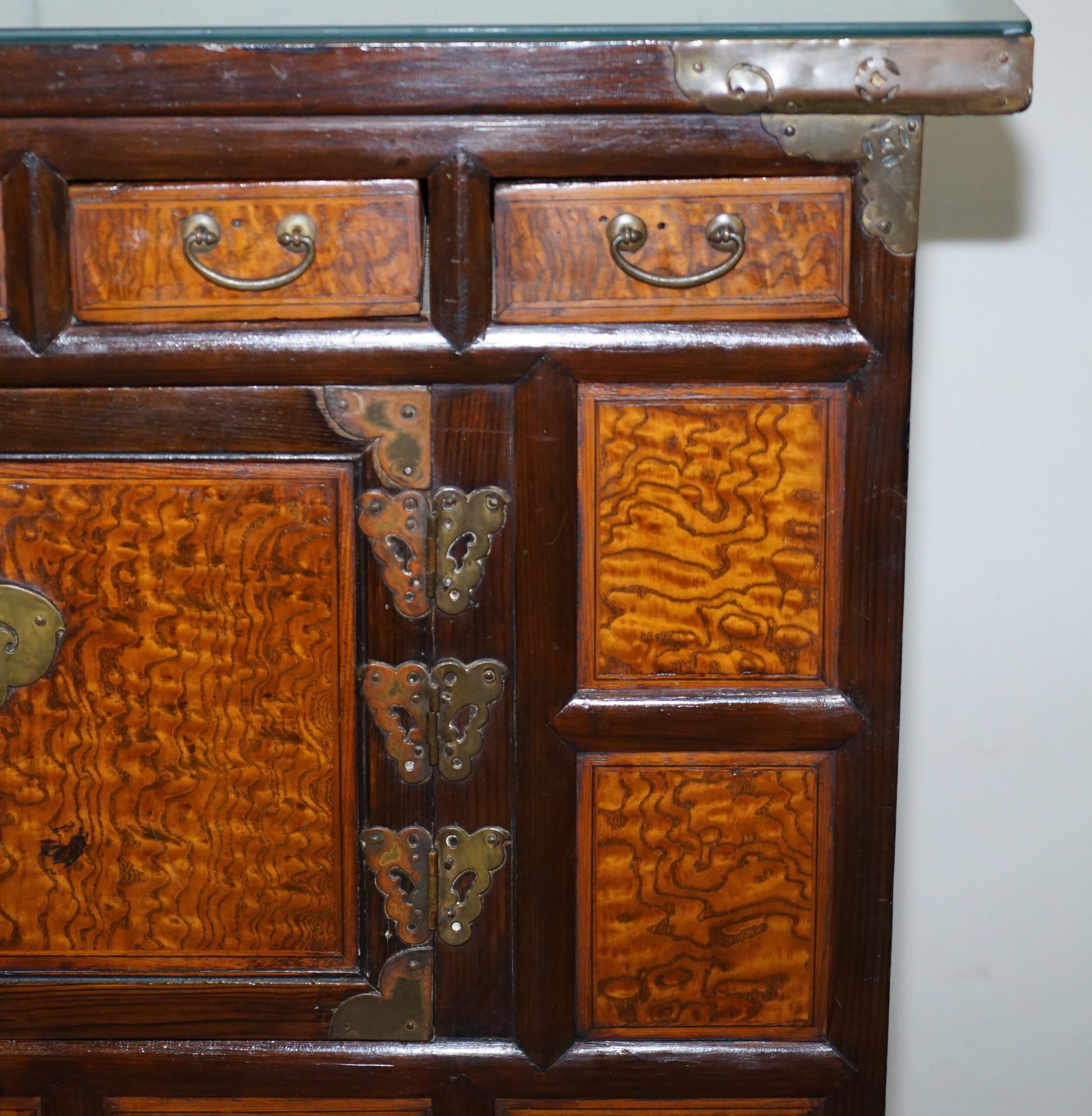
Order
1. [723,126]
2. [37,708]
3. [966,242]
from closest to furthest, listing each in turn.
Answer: [723,126]
[37,708]
[966,242]

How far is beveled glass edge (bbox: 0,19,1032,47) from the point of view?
1.15 m

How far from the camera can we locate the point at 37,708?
51.8 inches

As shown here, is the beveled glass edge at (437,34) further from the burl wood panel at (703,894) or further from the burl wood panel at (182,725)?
the burl wood panel at (703,894)

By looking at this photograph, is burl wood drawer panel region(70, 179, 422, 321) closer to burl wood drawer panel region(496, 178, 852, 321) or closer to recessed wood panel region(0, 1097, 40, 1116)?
burl wood drawer panel region(496, 178, 852, 321)

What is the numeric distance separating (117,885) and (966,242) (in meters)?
1.29

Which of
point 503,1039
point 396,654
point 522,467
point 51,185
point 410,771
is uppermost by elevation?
point 51,185

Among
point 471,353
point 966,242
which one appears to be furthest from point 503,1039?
point 966,242

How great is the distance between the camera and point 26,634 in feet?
4.26

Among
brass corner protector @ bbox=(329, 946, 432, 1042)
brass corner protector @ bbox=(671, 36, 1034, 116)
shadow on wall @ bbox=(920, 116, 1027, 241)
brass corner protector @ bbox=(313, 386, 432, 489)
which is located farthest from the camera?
shadow on wall @ bbox=(920, 116, 1027, 241)

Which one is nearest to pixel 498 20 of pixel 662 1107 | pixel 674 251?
pixel 674 251

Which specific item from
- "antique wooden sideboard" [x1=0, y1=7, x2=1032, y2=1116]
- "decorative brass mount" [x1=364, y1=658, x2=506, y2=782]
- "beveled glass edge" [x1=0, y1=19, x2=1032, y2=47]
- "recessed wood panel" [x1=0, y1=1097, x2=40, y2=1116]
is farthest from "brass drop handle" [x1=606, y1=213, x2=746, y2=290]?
"recessed wood panel" [x1=0, y1=1097, x2=40, y2=1116]

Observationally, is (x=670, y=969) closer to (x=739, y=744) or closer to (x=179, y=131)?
(x=739, y=744)

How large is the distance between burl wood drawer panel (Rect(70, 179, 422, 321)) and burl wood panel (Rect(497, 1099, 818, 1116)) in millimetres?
778

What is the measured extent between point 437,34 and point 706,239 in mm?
281
